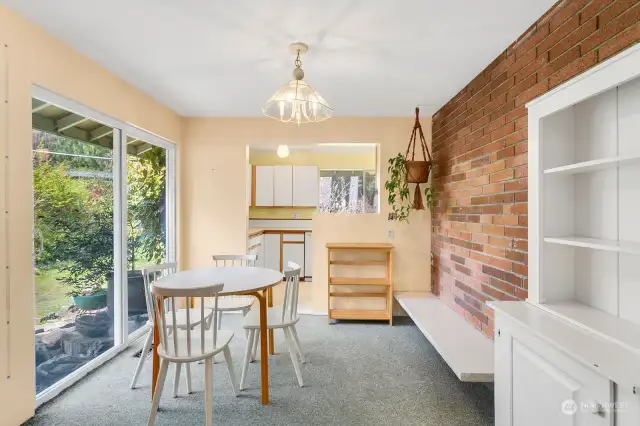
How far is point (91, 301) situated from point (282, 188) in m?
3.71

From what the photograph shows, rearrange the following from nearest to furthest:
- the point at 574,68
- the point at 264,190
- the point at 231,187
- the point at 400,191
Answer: the point at 574,68
the point at 400,191
the point at 231,187
the point at 264,190

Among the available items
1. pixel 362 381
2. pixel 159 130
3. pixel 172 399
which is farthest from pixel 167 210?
pixel 362 381

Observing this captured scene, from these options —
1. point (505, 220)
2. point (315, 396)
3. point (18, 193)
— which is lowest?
point (315, 396)

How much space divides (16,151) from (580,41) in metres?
3.10

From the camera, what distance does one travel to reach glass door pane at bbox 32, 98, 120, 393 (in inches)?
88.6

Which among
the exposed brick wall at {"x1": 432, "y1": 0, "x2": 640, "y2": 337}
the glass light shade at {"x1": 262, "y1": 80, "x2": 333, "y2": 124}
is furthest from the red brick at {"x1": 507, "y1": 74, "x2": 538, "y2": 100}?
the glass light shade at {"x1": 262, "y1": 80, "x2": 333, "y2": 124}

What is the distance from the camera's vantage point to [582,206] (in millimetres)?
1747

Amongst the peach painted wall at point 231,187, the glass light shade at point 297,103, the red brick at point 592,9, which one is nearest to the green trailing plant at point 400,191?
the peach painted wall at point 231,187

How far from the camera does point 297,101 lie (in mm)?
2248

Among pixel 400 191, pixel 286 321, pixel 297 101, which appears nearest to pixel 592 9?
pixel 297 101

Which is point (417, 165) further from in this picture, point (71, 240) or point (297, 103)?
point (71, 240)

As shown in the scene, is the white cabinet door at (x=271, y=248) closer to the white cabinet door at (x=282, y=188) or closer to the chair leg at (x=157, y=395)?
the white cabinet door at (x=282, y=188)

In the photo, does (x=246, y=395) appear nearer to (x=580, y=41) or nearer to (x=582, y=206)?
(x=582, y=206)

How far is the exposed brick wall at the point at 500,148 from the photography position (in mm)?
1615
